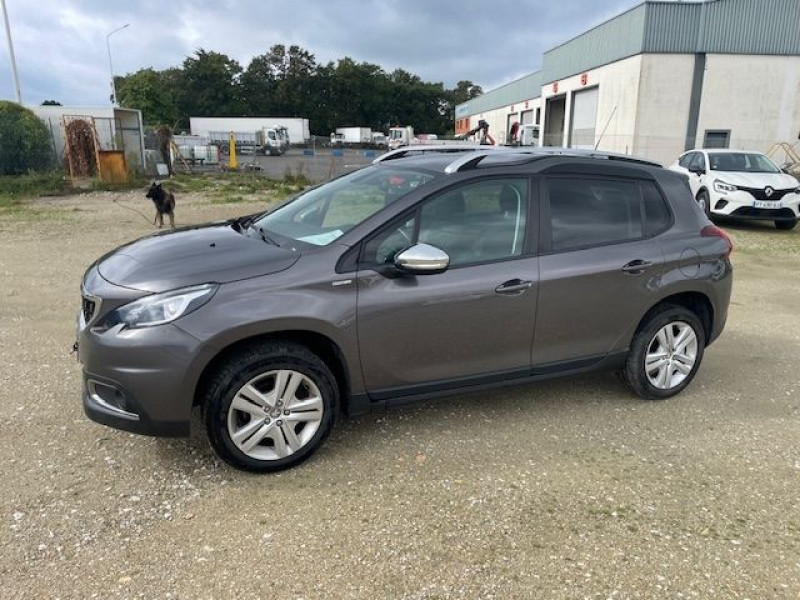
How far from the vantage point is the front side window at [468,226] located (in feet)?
11.4

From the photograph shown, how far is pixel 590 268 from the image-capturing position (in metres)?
3.95

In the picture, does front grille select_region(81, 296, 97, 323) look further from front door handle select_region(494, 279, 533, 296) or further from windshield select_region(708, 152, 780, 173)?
windshield select_region(708, 152, 780, 173)

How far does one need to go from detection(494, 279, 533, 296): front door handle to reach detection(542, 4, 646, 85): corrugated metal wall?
26728 mm

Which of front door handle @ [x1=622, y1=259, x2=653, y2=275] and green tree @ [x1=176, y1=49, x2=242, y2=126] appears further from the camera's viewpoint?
green tree @ [x1=176, y1=49, x2=242, y2=126]

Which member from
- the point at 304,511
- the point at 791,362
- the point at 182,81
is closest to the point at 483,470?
the point at 304,511

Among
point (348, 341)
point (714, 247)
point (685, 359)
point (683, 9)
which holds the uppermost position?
point (683, 9)

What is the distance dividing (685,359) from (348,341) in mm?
2591

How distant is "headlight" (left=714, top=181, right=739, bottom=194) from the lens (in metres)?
12.7

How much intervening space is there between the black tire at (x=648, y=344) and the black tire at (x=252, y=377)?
216 centimetres

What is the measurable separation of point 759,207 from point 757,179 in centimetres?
65

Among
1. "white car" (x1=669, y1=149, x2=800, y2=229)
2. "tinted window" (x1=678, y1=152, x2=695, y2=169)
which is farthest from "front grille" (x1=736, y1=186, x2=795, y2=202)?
"tinted window" (x1=678, y1=152, x2=695, y2=169)

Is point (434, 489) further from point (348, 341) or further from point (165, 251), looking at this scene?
point (165, 251)

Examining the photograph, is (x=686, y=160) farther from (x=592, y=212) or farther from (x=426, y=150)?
(x=592, y=212)

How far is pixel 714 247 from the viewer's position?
4.45 meters
